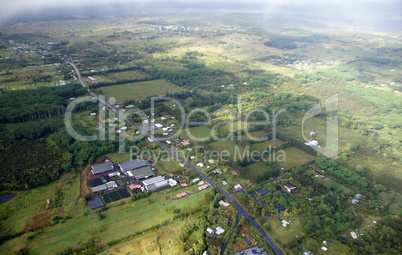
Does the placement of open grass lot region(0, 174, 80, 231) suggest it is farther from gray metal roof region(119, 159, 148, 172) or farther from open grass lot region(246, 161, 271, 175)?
open grass lot region(246, 161, 271, 175)

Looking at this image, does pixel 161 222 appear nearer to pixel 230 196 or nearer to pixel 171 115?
pixel 230 196

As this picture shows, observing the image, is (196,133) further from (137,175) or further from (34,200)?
(34,200)

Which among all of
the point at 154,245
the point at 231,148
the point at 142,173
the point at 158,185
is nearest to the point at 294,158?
the point at 231,148

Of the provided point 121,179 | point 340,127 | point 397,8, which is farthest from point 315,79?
point 397,8

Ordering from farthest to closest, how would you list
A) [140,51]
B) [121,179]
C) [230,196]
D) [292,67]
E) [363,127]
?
[140,51], [292,67], [363,127], [121,179], [230,196]

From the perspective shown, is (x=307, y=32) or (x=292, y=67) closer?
(x=292, y=67)

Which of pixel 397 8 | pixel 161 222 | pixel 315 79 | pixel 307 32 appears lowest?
pixel 161 222
